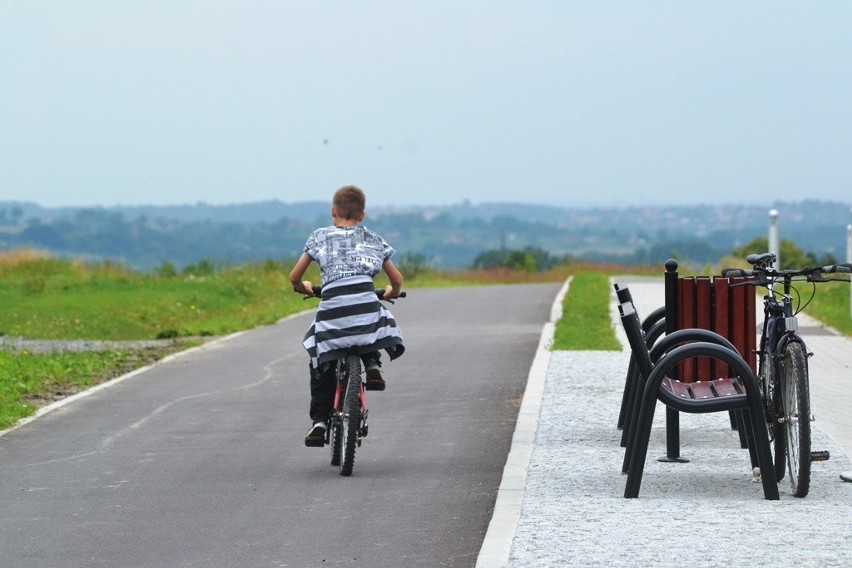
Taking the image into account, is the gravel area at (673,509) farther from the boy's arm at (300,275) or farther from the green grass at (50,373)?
the green grass at (50,373)

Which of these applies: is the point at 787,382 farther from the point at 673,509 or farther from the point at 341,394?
the point at 341,394

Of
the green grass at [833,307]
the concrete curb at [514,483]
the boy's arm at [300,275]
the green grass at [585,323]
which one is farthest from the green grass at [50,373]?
the green grass at [833,307]

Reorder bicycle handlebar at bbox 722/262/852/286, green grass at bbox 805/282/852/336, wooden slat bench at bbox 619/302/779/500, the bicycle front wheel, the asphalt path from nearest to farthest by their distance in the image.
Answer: the asphalt path
the bicycle front wheel
wooden slat bench at bbox 619/302/779/500
bicycle handlebar at bbox 722/262/852/286
green grass at bbox 805/282/852/336

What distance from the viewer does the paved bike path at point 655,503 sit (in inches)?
246

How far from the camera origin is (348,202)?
29.5 ft

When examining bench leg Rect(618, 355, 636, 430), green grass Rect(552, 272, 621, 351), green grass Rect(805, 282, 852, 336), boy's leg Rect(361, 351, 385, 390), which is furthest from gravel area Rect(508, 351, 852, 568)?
green grass Rect(805, 282, 852, 336)

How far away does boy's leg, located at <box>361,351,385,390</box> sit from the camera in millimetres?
8852

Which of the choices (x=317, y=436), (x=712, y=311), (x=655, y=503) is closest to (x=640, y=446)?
(x=655, y=503)

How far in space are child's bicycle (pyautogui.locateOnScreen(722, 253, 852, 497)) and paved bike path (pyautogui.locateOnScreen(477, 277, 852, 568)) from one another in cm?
18

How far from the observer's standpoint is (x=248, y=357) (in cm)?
1647

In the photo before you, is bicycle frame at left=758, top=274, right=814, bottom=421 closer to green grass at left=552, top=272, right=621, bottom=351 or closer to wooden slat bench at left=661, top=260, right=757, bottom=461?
wooden slat bench at left=661, top=260, right=757, bottom=461

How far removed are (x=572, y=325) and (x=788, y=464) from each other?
39.3 ft

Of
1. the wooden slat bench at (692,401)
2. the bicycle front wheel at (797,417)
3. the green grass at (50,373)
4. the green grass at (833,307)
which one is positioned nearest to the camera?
the bicycle front wheel at (797,417)

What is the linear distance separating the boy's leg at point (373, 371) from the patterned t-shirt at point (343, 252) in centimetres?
49
